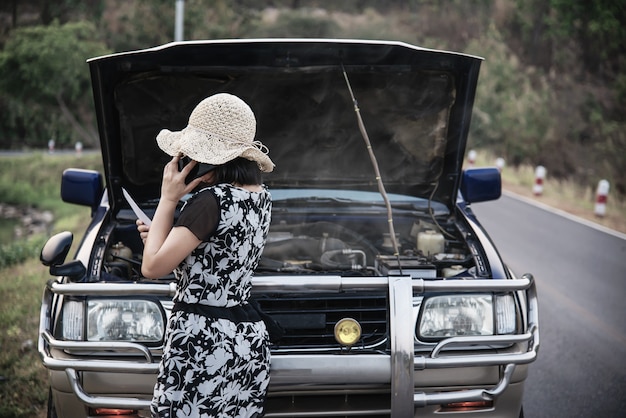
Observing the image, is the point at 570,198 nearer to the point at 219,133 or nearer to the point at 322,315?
the point at 322,315

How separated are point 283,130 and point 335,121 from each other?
34 cm

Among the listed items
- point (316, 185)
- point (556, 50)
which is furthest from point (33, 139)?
point (316, 185)

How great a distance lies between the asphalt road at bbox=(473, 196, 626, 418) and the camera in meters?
5.00

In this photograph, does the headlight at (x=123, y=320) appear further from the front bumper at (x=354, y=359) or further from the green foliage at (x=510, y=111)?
the green foliage at (x=510, y=111)

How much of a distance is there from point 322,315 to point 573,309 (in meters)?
4.86

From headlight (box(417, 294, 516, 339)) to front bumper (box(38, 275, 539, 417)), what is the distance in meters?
0.20

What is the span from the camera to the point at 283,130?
15.1ft

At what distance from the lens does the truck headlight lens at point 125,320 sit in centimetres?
332

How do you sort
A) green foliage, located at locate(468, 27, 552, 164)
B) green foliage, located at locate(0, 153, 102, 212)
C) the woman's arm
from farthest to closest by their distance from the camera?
1. green foliage, located at locate(468, 27, 552, 164)
2. green foliage, located at locate(0, 153, 102, 212)
3. the woman's arm

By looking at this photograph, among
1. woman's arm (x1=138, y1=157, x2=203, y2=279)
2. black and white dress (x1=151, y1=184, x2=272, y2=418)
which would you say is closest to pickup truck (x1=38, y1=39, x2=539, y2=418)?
black and white dress (x1=151, y1=184, x2=272, y2=418)

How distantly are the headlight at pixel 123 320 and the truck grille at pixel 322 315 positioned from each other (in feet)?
1.65

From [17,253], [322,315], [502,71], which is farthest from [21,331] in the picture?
[502,71]

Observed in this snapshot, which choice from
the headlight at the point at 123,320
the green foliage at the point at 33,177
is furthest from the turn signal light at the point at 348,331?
the green foliage at the point at 33,177

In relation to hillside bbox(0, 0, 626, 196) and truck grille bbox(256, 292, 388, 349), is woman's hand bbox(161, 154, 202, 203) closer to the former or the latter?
truck grille bbox(256, 292, 388, 349)
